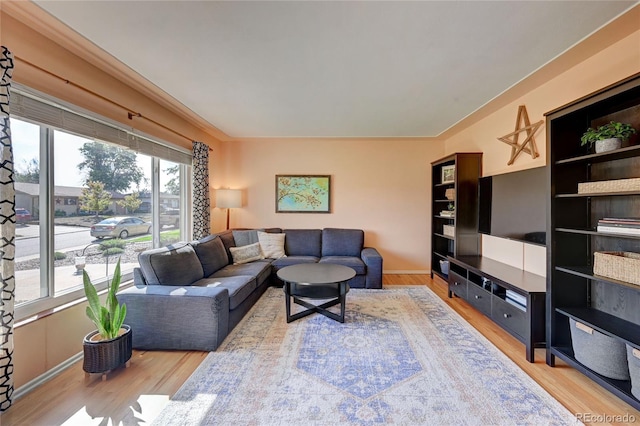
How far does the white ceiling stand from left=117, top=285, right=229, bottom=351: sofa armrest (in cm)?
203

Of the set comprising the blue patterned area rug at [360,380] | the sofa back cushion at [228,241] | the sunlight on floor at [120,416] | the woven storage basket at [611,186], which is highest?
the woven storage basket at [611,186]

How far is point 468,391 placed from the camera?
1.75m

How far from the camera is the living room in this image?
5.96 feet

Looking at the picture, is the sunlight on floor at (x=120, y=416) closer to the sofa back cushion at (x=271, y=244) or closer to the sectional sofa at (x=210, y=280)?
the sectional sofa at (x=210, y=280)

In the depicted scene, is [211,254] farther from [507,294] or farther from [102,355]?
[507,294]

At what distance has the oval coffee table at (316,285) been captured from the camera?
273 centimetres

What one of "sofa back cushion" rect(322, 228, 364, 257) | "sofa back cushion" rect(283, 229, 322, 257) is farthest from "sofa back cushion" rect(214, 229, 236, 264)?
"sofa back cushion" rect(322, 228, 364, 257)

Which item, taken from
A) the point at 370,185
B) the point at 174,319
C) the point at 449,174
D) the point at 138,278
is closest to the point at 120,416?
the point at 174,319

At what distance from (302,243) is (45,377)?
3.22 m

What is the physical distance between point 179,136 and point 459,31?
3.40 m

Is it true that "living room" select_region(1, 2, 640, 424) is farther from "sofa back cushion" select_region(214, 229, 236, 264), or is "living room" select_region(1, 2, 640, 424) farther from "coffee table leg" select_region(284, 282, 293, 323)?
"coffee table leg" select_region(284, 282, 293, 323)

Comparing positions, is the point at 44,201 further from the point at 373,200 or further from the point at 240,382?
the point at 373,200

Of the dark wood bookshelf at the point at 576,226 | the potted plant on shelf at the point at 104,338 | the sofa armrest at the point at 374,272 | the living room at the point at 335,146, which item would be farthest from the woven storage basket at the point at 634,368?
the potted plant on shelf at the point at 104,338

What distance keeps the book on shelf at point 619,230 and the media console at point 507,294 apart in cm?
68
